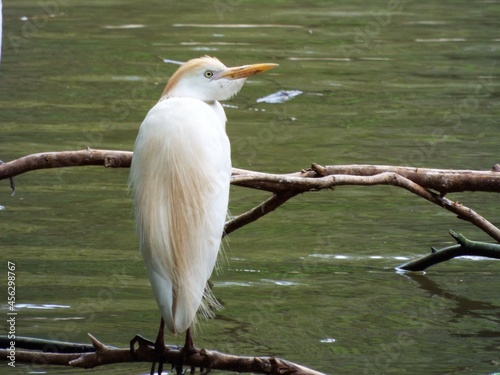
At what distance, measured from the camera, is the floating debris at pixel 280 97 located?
11.4 metres

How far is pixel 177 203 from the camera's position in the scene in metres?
4.06

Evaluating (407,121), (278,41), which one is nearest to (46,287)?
(407,121)

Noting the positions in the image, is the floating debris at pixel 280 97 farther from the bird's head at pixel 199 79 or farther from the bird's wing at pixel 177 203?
the bird's wing at pixel 177 203

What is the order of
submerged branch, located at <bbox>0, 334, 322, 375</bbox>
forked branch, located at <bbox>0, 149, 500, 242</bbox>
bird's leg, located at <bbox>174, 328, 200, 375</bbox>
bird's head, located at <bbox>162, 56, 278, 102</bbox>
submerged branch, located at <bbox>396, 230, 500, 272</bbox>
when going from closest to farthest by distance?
submerged branch, located at <bbox>0, 334, 322, 375</bbox>
bird's leg, located at <bbox>174, 328, 200, 375</bbox>
bird's head, located at <bbox>162, 56, 278, 102</bbox>
forked branch, located at <bbox>0, 149, 500, 242</bbox>
submerged branch, located at <bbox>396, 230, 500, 272</bbox>

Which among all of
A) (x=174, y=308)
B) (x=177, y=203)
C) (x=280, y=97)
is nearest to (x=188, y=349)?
(x=174, y=308)

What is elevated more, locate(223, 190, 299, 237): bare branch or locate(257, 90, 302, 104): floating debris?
locate(223, 190, 299, 237): bare branch

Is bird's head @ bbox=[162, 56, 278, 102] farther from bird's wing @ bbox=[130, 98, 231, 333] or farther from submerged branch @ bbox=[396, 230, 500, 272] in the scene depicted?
submerged branch @ bbox=[396, 230, 500, 272]

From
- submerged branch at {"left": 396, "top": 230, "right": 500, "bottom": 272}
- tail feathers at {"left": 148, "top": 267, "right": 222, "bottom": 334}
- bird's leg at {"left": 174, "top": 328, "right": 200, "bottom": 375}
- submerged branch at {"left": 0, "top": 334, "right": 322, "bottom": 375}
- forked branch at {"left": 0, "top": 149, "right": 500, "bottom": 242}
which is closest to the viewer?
submerged branch at {"left": 0, "top": 334, "right": 322, "bottom": 375}

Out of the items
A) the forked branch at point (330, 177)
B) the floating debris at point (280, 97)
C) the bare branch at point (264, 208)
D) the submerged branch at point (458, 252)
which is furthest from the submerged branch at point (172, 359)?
the floating debris at point (280, 97)

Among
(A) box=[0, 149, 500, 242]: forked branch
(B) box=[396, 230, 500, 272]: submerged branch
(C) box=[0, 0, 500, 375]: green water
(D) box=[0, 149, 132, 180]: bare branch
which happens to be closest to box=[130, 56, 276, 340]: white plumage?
(A) box=[0, 149, 500, 242]: forked branch

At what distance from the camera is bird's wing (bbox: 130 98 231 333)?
4004 millimetres

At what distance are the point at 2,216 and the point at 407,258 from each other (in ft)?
9.80

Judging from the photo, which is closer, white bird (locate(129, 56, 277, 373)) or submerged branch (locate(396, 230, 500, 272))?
white bird (locate(129, 56, 277, 373))

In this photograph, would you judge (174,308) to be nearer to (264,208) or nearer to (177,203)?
(177,203)
